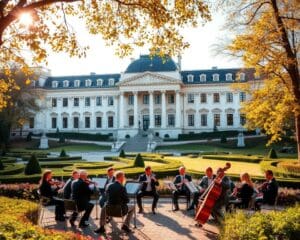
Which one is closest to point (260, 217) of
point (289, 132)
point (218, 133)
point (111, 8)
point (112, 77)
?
point (111, 8)

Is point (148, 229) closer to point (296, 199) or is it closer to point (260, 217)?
point (260, 217)

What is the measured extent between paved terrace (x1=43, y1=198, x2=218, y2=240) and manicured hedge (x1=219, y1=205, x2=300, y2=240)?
108 inches

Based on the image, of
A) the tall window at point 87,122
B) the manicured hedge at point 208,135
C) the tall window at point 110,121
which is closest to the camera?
the manicured hedge at point 208,135

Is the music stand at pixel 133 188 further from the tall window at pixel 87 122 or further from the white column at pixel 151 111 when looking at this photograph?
the tall window at pixel 87 122

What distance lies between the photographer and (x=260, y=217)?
598 cm

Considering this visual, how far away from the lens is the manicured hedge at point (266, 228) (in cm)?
532

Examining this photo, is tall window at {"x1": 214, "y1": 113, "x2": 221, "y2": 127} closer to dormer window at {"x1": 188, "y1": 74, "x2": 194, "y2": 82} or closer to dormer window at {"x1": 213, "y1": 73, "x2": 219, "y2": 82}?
dormer window at {"x1": 213, "y1": 73, "x2": 219, "y2": 82}

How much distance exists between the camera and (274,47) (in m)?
18.7

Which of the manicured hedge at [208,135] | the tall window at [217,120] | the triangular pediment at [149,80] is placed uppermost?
the triangular pediment at [149,80]

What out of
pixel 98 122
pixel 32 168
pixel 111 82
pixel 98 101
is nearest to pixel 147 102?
pixel 111 82

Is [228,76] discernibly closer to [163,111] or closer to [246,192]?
[163,111]

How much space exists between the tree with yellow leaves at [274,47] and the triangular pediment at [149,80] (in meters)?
41.1

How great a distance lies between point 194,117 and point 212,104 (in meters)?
3.68

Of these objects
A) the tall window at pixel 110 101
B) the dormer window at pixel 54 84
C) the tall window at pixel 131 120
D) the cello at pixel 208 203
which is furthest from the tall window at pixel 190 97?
the cello at pixel 208 203
